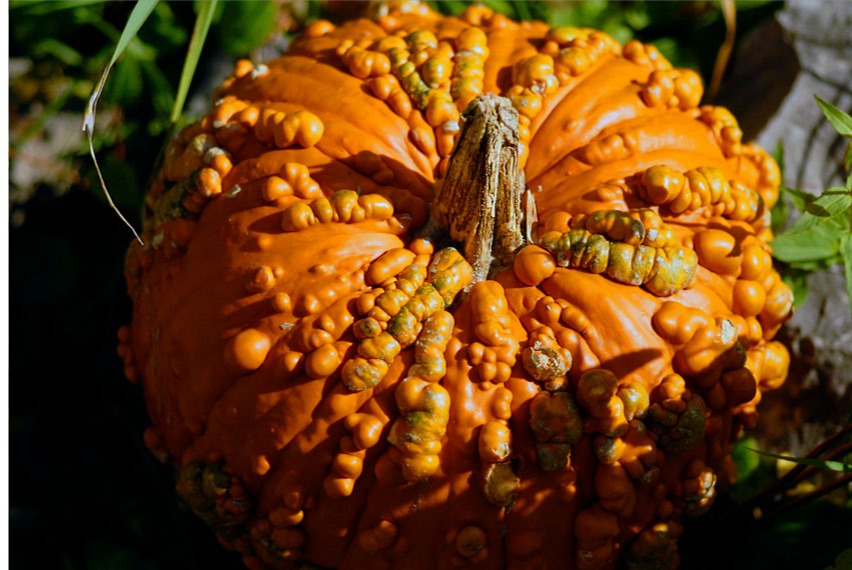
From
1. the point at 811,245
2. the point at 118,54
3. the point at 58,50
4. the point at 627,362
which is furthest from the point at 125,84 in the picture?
the point at 811,245

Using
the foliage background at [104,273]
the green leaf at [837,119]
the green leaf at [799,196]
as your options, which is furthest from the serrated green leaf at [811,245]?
the foliage background at [104,273]

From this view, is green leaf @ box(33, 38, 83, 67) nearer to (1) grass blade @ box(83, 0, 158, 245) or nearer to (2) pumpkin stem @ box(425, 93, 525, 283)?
(1) grass blade @ box(83, 0, 158, 245)

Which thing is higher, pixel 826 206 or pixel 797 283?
pixel 826 206

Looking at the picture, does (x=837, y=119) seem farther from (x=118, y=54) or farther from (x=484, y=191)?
(x=118, y=54)

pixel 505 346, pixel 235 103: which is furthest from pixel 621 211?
pixel 235 103

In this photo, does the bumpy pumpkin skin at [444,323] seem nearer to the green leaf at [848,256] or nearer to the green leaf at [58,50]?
the green leaf at [848,256]
